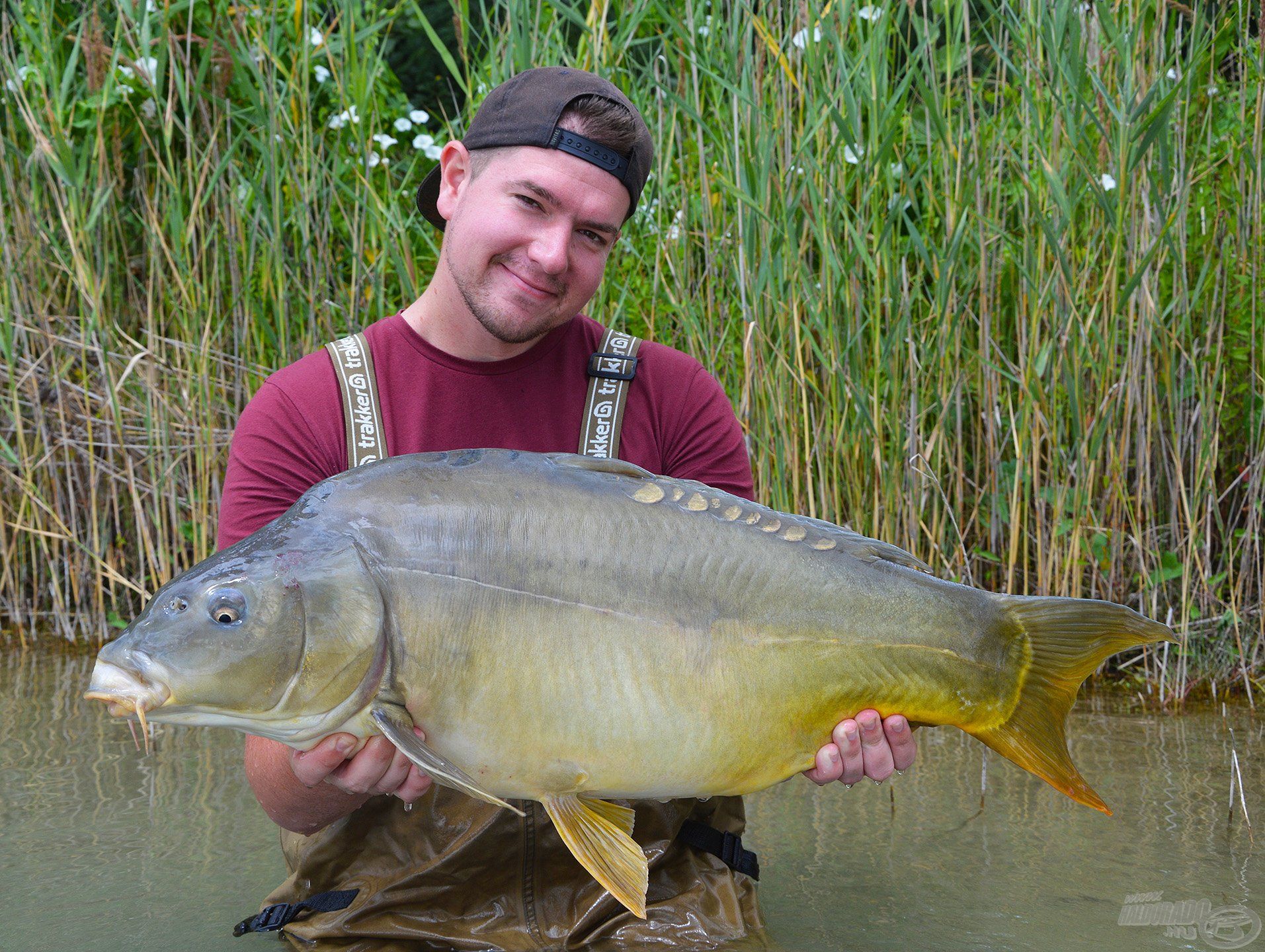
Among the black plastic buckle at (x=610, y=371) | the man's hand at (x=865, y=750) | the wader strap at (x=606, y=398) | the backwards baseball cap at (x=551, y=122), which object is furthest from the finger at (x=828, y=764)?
the backwards baseball cap at (x=551, y=122)

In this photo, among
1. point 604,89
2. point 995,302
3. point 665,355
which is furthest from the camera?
point 995,302

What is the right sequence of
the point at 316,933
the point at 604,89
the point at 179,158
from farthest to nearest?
the point at 179,158, the point at 604,89, the point at 316,933

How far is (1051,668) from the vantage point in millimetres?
1839

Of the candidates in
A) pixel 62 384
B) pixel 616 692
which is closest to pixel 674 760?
pixel 616 692

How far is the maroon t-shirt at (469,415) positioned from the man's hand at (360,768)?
479 millimetres

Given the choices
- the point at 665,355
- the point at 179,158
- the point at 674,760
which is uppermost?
the point at 179,158

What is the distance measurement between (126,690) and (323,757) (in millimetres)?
286

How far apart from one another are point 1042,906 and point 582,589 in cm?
120

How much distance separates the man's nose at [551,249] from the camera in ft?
7.07

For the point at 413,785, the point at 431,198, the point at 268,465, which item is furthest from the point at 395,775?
the point at 431,198

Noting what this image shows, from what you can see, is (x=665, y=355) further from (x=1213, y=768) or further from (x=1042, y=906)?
(x=1213, y=768)

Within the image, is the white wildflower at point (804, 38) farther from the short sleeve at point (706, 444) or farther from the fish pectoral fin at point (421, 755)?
the fish pectoral fin at point (421, 755)

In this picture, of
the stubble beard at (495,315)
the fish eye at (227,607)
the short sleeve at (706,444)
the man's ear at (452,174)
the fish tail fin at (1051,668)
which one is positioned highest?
the man's ear at (452,174)

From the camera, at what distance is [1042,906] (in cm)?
233
